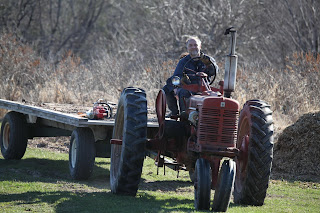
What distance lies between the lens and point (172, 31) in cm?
2448

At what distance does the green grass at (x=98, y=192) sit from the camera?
682 cm

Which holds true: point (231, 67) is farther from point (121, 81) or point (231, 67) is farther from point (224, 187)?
point (121, 81)

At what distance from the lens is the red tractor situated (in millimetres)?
6430

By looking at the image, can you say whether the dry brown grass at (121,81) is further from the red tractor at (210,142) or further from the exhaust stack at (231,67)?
the exhaust stack at (231,67)

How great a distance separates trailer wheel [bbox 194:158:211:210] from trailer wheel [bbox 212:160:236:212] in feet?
0.37

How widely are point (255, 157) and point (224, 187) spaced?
930 mm

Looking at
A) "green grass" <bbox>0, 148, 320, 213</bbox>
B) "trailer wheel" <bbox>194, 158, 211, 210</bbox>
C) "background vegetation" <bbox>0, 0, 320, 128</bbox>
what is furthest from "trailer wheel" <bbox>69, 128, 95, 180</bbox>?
"background vegetation" <bbox>0, 0, 320, 128</bbox>

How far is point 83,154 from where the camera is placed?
29.4 ft

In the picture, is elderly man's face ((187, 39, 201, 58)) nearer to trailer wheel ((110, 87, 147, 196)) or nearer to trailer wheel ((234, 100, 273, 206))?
trailer wheel ((110, 87, 147, 196))

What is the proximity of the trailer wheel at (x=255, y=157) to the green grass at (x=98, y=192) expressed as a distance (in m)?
0.19

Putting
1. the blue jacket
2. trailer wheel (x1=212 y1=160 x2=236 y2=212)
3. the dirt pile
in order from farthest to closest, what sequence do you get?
the dirt pile → the blue jacket → trailer wheel (x1=212 y1=160 x2=236 y2=212)

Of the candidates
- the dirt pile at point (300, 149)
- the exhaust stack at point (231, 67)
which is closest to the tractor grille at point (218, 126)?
the exhaust stack at point (231, 67)

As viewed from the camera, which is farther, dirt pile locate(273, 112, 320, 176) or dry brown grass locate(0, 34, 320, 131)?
dry brown grass locate(0, 34, 320, 131)

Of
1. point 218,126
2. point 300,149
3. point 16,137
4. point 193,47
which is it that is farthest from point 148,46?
point 218,126
